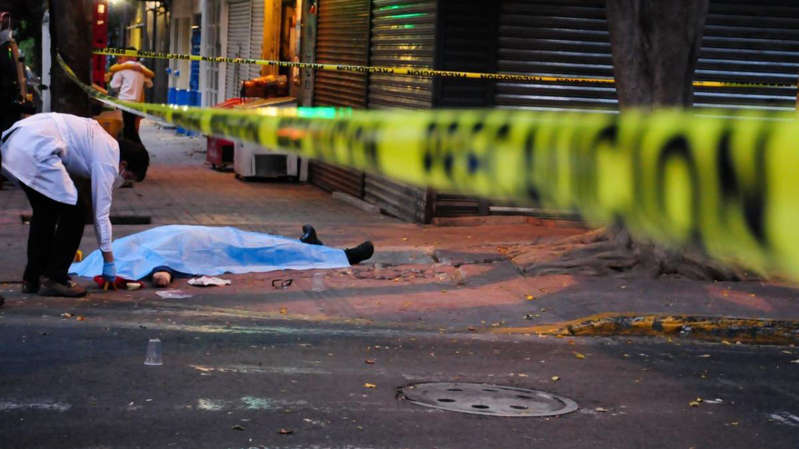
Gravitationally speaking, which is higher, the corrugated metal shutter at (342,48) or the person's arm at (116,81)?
the corrugated metal shutter at (342,48)

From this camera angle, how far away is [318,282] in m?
9.78

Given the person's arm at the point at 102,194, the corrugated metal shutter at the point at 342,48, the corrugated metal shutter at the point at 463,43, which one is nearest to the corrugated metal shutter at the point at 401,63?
the corrugated metal shutter at the point at 463,43

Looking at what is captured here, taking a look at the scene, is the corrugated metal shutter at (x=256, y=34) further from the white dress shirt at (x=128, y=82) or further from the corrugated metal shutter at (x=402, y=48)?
the corrugated metal shutter at (x=402, y=48)

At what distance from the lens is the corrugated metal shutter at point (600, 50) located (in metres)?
13.1

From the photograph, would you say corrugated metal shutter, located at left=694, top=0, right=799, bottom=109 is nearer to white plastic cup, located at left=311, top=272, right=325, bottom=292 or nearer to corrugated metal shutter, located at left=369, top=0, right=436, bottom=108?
corrugated metal shutter, located at left=369, top=0, right=436, bottom=108

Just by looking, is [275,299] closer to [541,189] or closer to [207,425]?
[207,425]

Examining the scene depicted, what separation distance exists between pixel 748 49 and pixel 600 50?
70.5 inches

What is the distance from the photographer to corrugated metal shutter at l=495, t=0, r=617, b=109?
13.1m

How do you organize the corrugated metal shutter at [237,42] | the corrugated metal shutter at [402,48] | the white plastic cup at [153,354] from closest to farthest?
the white plastic cup at [153,354]
the corrugated metal shutter at [402,48]
the corrugated metal shutter at [237,42]

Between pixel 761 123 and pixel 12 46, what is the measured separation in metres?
15.4

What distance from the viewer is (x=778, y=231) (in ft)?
3.54

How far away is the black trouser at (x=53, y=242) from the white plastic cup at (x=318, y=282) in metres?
2.02

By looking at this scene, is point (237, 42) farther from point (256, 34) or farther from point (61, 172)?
point (61, 172)

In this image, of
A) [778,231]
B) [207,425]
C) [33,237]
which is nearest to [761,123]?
[778,231]
